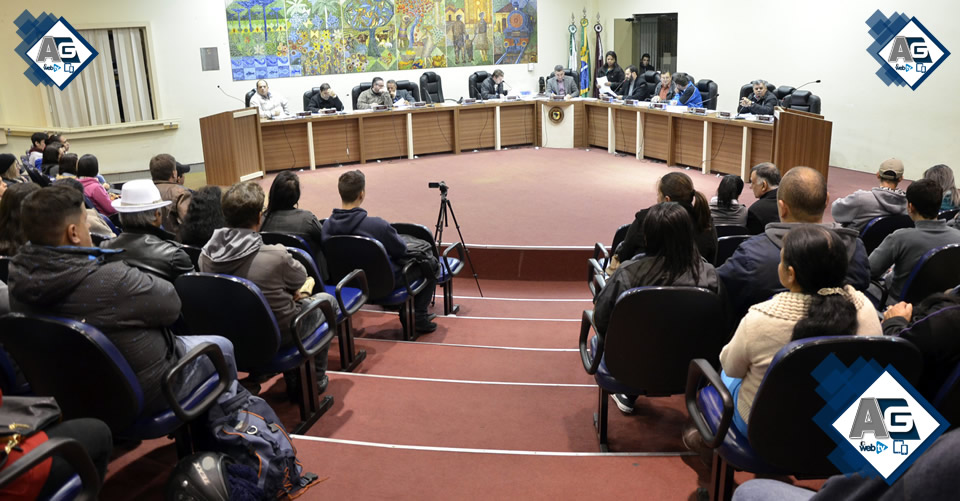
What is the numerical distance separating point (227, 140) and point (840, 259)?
817 cm

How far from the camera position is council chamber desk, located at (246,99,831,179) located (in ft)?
27.7

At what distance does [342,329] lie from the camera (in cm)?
373

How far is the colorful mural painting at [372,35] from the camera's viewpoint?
1137 cm

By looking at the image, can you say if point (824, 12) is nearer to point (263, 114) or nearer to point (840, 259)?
point (263, 114)

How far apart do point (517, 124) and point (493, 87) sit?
0.77 m

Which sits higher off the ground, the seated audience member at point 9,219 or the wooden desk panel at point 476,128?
the seated audience member at point 9,219

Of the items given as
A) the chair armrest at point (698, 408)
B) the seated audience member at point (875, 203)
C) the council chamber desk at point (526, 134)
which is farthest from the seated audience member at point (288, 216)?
the council chamber desk at point (526, 134)

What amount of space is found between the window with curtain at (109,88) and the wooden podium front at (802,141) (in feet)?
27.7

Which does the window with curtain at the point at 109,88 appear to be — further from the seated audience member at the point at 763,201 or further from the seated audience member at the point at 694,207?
the seated audience member at the point at 694,207

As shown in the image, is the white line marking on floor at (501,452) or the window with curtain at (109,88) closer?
the white line marking on floor at (501,452)

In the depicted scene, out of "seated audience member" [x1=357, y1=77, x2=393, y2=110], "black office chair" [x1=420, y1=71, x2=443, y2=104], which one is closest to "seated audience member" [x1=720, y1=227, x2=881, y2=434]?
"seated audience member" [x1=357, y1=77, x2=393, y2=110]

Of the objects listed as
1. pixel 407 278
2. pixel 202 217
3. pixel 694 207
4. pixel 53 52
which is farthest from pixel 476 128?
pixel 694 207

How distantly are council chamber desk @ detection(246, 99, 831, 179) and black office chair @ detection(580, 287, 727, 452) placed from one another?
5.76 metres

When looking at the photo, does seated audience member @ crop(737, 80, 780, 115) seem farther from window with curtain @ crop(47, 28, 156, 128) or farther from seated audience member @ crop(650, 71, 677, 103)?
window with curtain @ crop(47, 28, 156, 128)
